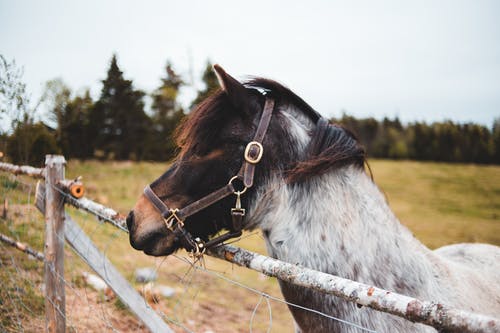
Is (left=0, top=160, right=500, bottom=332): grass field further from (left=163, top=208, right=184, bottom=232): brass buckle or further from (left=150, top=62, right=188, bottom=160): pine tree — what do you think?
(left=150, top=62, right=188, bottom=160): pine tree

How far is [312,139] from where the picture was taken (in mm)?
1986

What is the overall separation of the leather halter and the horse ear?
0.17 m

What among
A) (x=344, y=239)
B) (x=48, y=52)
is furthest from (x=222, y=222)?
(x=48, y=52)

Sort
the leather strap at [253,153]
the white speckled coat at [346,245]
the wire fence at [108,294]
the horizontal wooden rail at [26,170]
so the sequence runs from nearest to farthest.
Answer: the white speckled coat at [346,245] → the leather strap at [253,153] → the horizontal wooden rail at [26,170] → the wire fence at [108,294]

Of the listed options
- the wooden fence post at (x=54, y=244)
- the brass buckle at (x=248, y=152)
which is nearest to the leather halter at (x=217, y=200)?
the brass buckle at (x=248, y=152)

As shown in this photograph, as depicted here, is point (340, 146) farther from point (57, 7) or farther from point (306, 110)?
point (57, 7)

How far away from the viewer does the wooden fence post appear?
9.04 ft

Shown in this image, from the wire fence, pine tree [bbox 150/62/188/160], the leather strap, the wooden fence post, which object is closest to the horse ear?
the leather strap

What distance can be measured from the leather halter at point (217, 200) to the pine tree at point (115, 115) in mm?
2839

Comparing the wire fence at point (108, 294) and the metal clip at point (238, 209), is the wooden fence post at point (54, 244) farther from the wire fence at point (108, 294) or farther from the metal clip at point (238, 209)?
the metal clip at point (238, 209)

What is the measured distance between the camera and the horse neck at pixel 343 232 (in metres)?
1.76

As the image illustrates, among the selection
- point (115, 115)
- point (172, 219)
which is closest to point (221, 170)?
point (172, 219)

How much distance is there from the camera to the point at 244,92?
197 centimetres

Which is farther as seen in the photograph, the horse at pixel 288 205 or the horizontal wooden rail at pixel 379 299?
the horse at pixel 288 205
